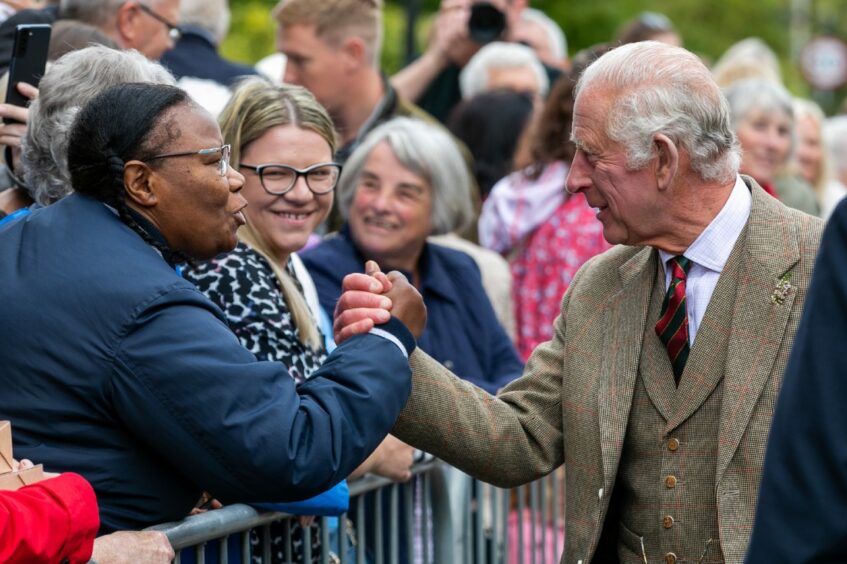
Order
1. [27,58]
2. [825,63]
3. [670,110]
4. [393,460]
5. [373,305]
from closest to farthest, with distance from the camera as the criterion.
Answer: [373,305] < [670,110] < [27,58] < [393,460] < [825,63]

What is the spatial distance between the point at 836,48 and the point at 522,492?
2250 cm

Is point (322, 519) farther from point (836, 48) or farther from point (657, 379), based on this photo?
point (836, 48)

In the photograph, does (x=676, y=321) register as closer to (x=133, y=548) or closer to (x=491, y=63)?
(x=133, y=548)

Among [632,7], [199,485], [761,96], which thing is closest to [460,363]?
[199,485]

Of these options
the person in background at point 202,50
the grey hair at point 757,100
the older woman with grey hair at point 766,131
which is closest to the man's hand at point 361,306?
the person in background at point 202,50

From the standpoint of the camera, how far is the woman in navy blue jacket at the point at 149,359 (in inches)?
110

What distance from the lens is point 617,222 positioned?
3.69 metres

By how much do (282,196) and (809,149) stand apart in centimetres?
623

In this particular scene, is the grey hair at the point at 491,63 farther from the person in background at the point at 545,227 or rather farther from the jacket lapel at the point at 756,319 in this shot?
the jacket lapel at the point at 756,319

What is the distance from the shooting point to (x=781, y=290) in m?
3.46

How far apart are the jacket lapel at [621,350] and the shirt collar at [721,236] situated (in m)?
0.18

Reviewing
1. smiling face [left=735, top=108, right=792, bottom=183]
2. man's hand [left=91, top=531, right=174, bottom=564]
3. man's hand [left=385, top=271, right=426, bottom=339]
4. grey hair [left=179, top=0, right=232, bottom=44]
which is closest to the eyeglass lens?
man's hand [left=385, top=271, right=426, bottom=339]

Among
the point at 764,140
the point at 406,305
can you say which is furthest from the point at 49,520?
the point at 764,140

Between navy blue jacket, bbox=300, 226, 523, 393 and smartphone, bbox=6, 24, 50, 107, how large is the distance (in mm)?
1614
